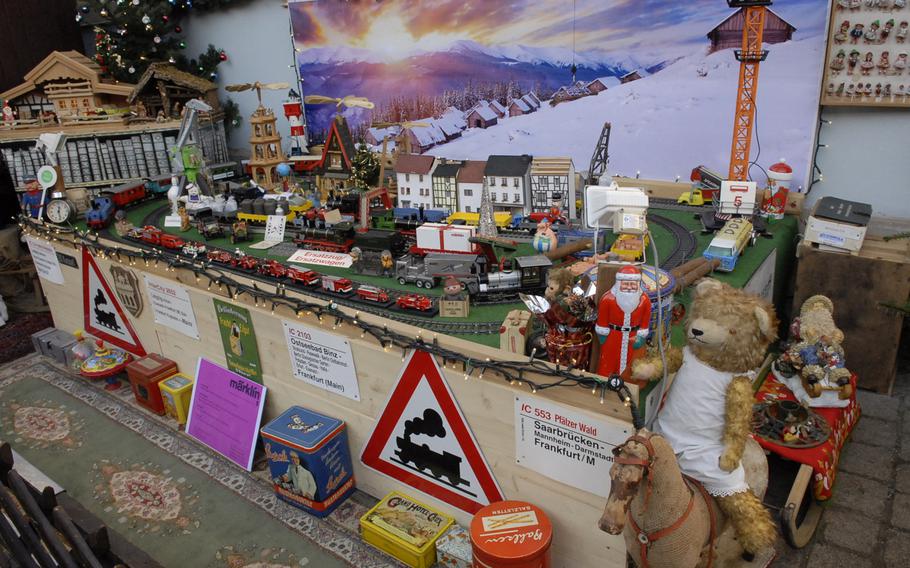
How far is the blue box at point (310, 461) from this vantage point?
4672mm

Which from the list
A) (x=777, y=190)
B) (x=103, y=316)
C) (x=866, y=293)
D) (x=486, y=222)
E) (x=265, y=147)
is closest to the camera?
(x=866, y=293)

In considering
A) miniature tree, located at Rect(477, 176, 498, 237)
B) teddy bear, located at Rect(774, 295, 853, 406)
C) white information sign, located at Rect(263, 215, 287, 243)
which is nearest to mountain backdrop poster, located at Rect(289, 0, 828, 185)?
white information sign, located at Rect(263, 215, 287, 243)

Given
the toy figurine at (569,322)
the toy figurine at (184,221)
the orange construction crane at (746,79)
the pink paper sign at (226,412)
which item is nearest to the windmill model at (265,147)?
the toy figurine at (184,221)

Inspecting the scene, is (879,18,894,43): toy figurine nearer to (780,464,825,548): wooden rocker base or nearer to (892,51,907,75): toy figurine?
(892,51,907,75): toy figurine

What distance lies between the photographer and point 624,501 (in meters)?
2.84

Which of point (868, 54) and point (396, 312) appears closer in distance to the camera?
point (396, 312)

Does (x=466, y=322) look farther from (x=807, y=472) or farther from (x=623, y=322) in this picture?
(x=807, y=472)

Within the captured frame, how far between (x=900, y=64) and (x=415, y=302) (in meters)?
5.42

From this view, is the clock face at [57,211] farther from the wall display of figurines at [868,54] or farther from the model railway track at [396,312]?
the wall display of figurines at [868,54]

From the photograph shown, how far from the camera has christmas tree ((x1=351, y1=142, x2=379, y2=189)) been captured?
330 inches

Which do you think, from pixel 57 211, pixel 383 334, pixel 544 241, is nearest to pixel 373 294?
pixel 383 334

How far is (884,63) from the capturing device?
6285 millimetres

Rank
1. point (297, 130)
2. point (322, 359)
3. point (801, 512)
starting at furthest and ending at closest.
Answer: point (297, 130), point (322, 359), point (801, 512)

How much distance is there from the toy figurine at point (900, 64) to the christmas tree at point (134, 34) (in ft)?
31.1
